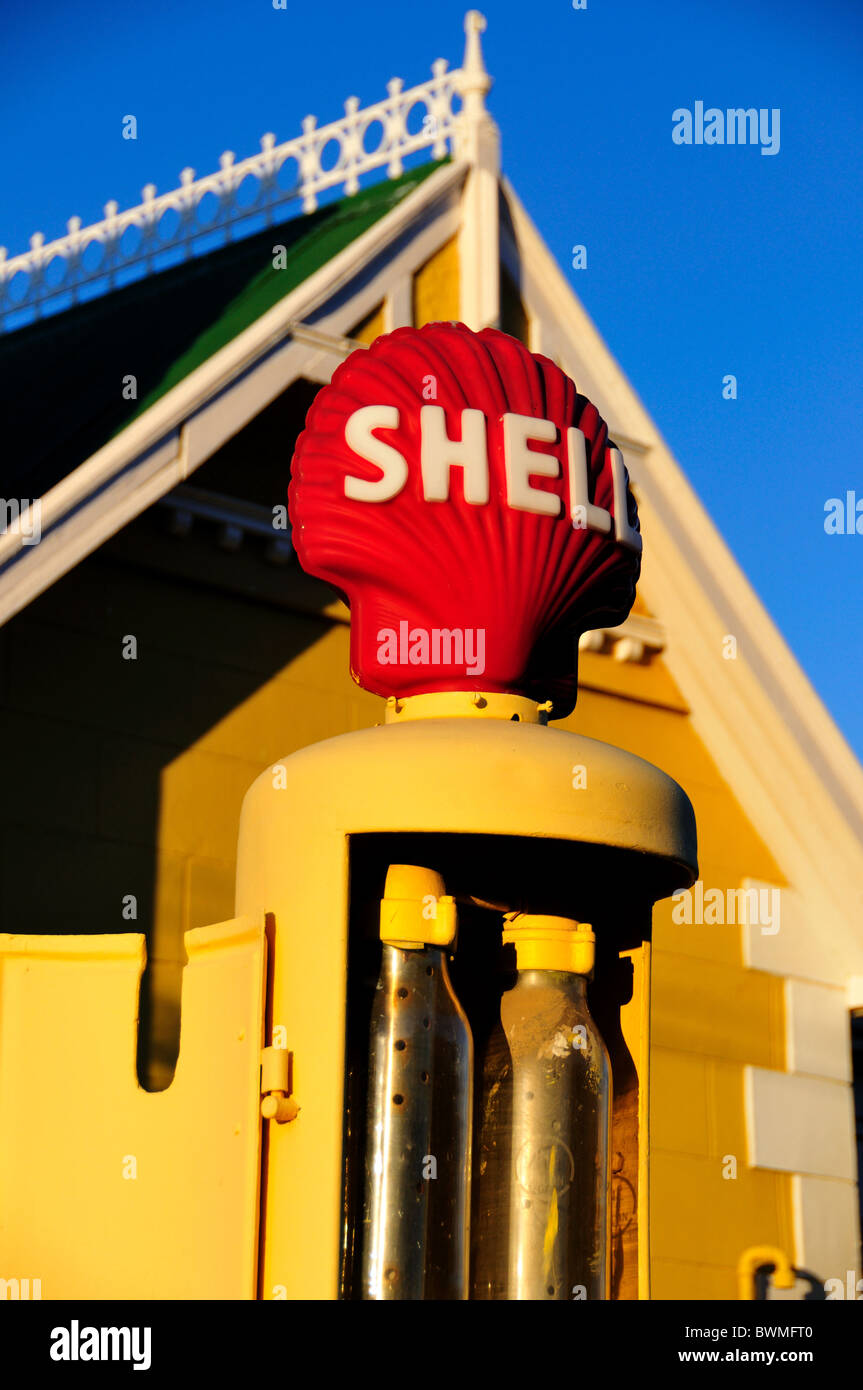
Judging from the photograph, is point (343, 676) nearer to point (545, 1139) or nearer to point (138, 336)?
point (138, 336)

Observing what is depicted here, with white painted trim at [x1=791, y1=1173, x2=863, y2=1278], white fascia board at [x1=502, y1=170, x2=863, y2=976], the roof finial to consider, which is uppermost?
the roof finial

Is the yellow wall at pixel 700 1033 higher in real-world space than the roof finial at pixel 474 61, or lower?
lower

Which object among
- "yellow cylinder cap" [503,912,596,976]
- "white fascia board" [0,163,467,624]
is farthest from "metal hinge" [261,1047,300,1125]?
"white fascia board" [0,163,467,624]

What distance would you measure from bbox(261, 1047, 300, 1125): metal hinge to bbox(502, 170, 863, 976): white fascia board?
5753mm

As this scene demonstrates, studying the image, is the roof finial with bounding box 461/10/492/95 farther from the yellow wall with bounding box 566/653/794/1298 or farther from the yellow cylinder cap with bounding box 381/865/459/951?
the yellow cylinder cap with bounding box 381/865/459/951

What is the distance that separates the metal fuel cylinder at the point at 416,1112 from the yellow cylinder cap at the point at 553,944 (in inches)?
10.8

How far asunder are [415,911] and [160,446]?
342 cm

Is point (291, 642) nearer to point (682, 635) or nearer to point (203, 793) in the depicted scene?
point (203, 793)

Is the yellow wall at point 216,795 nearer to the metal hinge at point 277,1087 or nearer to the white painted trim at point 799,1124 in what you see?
the white painted trim at point 799,1124

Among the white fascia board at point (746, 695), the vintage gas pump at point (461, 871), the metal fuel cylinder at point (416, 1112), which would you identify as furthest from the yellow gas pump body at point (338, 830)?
the white fascia board at point (746, 695)

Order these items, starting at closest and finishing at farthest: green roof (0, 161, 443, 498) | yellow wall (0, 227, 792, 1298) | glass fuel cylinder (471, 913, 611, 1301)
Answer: glass fuel cylinder (471, 913, 611, 1301) → yellow wall (0, 227, 792, 1298) → green roof (0, 161, 443, 498)

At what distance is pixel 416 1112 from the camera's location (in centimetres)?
482

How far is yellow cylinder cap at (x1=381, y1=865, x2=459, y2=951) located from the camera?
196 inches

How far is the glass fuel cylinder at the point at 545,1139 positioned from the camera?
16.3 ft
